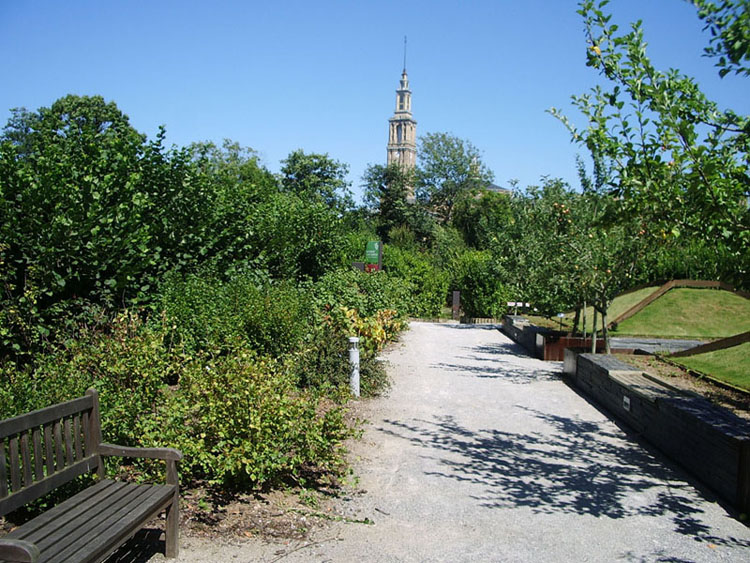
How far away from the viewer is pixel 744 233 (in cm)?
465

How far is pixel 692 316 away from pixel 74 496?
16.6 m

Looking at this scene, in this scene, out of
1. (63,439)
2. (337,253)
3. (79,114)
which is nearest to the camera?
(63,439)

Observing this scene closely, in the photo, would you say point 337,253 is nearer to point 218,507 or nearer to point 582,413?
point 582,413

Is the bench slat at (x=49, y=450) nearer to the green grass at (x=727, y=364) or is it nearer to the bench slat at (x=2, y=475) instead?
the bench slat at (x=2, y=475)

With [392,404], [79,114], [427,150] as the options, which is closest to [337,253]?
[392,404]

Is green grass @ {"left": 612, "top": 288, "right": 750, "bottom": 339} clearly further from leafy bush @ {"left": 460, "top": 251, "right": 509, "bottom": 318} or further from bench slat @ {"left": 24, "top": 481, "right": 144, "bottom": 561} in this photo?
bench slat @ {"left": 24, "top": 481, "right": 144, "bottom": 561}

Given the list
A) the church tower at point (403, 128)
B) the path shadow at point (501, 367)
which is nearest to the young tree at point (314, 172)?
the path shadow at point (501, 367)

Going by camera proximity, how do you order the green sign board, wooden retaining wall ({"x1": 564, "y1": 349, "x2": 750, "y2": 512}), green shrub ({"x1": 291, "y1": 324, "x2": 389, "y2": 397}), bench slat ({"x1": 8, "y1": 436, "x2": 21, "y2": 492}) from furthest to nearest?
1. the green sign board
2. green shrub ({"x1": 291, "y1": 324, "x2": 389, "y2": 397})
3. wooden retaining wall ({"x1": 564, "y1": 349, "x2": 750, "y2": 512})
4. bench slat ({"x1": 8, "y1": 436, "x2": 21, "y2": 492})

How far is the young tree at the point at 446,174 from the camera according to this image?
66.2 metres

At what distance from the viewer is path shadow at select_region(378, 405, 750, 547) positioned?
530 centimetres

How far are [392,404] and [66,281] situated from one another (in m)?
4.58

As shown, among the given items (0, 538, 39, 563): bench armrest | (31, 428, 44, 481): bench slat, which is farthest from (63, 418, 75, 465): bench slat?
(0, 538, 39, 563): bench armrest

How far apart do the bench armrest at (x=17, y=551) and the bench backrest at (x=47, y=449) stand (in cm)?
70

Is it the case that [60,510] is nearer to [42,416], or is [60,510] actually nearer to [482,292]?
[42,416]
